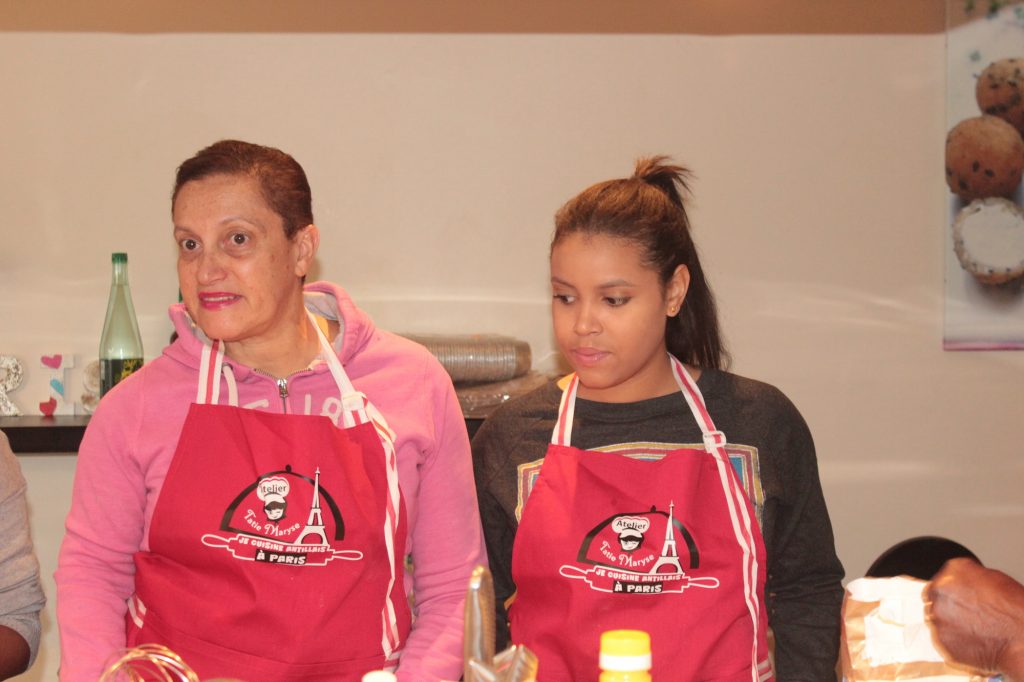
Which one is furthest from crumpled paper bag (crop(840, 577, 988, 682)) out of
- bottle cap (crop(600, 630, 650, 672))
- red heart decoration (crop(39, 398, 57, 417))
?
red heart decoration (crop(39, 398, 57, 417))

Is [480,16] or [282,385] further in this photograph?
[480,16]

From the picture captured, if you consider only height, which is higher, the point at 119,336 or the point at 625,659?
the point at 119,336

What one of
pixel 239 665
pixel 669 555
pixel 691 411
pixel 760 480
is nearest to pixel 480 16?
pixel 691 411

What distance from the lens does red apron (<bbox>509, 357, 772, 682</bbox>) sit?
1.45m

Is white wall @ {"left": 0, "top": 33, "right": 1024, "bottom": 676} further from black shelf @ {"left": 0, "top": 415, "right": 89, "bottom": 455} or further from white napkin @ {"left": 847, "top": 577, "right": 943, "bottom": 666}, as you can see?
white napkin @ {"left": 847, "top": 577, "right": 943, "bottom": 666}

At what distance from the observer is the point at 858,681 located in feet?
3.43

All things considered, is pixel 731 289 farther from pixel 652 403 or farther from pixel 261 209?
pixel 261 209

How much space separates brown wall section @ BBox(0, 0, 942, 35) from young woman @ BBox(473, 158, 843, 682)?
29.3 inches

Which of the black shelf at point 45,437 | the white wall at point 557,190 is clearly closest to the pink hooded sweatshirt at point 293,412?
the black shelf at point 45,437

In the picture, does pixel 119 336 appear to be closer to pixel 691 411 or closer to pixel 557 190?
pixel 557 190

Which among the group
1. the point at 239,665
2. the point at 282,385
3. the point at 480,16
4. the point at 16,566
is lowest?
the point at 239,665

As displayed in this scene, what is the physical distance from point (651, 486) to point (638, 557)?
0.32 feet

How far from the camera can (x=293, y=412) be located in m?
1.53

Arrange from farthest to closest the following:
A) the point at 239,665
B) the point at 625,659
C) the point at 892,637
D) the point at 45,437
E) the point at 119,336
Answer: the point at 119,336
the point at 45,437
the point at 239,665
the point at 892,637
the point at 625,659
